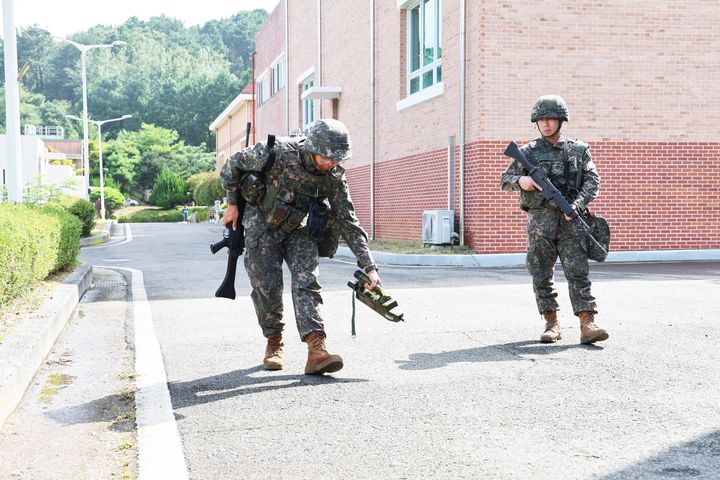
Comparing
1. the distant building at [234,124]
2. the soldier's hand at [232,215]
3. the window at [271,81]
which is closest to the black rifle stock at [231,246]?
the soldier's hand at [232,215]

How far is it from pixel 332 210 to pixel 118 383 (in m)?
1.69

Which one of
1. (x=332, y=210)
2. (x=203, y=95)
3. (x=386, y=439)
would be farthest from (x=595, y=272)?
(x=203, y=95)

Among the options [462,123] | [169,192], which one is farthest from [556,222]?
[169,192]

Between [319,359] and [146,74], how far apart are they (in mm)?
108032

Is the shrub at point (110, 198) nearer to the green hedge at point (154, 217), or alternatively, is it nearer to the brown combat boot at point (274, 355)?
the green hedge at point (154, 217)

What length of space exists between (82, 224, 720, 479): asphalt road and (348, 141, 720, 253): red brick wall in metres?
6.60

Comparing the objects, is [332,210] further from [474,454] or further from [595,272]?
[595,272]

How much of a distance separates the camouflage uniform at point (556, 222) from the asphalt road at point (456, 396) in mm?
434

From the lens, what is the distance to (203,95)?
96.2m

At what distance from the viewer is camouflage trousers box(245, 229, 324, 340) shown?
5.36 m

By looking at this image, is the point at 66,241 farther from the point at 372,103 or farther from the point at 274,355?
the point at 372,103

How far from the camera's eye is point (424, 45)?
18.8 metres

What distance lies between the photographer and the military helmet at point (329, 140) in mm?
5024

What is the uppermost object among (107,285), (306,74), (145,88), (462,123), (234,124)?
(145,88)
